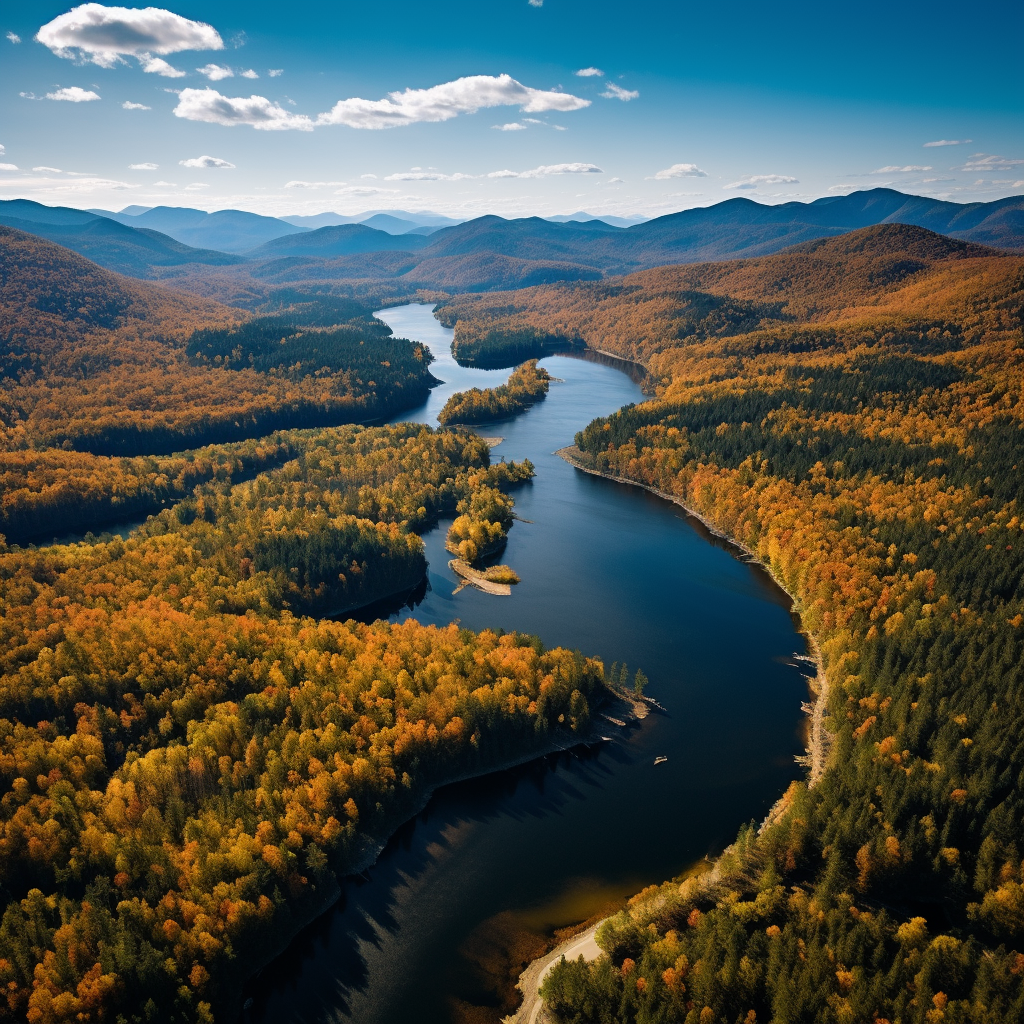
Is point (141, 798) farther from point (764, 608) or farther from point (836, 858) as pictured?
point (764, 608)

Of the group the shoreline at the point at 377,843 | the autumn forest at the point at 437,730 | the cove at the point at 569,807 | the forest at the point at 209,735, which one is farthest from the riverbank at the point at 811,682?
the forest at the point at 209,735

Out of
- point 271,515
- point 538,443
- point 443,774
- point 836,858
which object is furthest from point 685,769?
point 538,443

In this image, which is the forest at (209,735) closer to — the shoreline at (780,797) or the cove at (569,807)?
the cove at (569,807)

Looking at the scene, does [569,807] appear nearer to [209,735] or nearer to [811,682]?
[209,735]

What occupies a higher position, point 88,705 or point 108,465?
point 108,465

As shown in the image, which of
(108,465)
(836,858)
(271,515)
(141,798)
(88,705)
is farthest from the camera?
(108,465)
